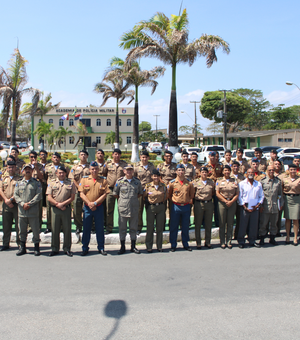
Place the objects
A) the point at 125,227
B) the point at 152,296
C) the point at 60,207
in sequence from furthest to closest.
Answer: the point at 125,227, the point at 60,207, the point at 152,296

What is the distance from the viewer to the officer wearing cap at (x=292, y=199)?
6.61 meters

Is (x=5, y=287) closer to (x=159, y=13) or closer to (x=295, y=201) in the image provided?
(x=295, y=201)

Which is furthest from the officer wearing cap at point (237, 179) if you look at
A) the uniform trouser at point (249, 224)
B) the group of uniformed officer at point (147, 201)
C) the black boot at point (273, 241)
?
the black boot at point (273, 241)

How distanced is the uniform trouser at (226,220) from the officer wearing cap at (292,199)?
4.02 feet

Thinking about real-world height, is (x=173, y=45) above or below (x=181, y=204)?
above

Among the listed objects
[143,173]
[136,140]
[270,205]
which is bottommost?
[270,205]

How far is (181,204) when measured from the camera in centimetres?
624

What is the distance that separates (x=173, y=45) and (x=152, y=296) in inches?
534

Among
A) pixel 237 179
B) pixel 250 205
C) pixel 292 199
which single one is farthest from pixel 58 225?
pixel 292 199

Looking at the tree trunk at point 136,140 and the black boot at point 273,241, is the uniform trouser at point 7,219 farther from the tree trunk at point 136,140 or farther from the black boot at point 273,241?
the tree trunk at point 136,140

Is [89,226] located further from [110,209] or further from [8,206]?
[8,206]

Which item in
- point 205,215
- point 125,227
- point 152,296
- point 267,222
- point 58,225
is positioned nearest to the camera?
point 152,296

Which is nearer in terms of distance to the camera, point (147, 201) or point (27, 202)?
point (27, 202)

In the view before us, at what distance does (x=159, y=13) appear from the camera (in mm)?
15172
